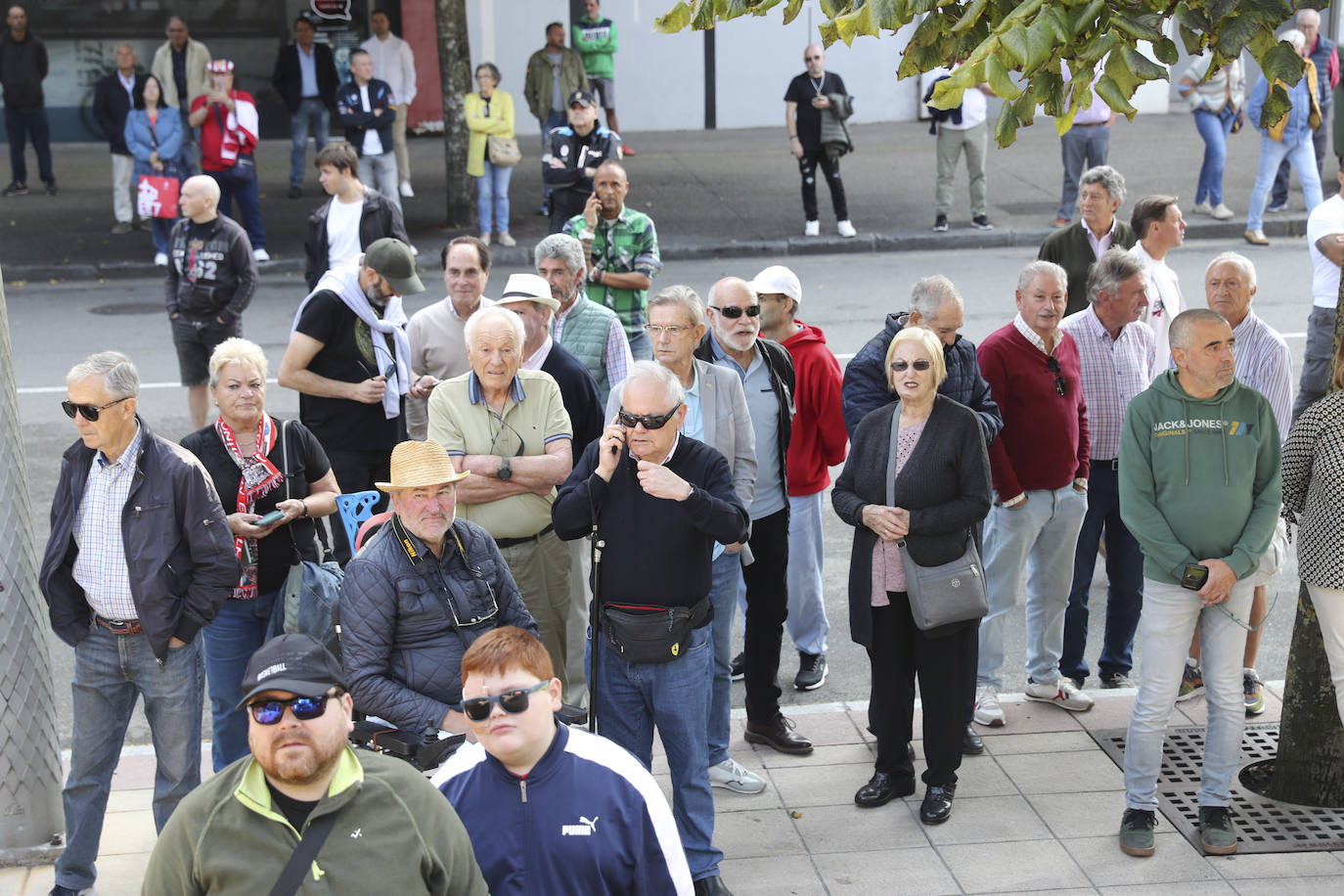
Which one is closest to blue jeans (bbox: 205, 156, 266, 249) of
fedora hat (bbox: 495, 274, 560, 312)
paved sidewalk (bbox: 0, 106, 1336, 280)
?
paved sidewalk (bbox: 0, 106, 1336, 280)

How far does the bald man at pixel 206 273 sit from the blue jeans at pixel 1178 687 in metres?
6.92

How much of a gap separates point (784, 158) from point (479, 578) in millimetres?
19211

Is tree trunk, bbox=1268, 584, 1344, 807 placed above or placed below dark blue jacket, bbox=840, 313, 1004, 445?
below

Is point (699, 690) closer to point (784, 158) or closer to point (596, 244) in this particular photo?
point (596, 244)

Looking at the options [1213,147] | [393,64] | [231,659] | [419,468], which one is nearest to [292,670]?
[419,468]

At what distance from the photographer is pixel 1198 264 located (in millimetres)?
16641

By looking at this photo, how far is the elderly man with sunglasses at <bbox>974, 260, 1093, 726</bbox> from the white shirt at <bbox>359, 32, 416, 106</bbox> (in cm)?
1530

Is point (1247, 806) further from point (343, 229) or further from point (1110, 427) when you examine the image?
point (343, 229)

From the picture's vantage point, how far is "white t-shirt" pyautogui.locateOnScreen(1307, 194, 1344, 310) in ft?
29.4


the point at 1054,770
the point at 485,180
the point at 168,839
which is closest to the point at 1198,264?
the point at 485,180

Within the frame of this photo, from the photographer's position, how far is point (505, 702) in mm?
3799

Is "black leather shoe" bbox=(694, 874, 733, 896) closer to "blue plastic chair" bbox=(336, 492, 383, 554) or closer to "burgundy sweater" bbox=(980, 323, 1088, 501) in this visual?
"blue plastic chair" bbox=(336, 492, 383, 554)

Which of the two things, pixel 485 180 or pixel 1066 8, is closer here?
pixel 1066 8

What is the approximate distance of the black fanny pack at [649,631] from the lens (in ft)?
17.3
